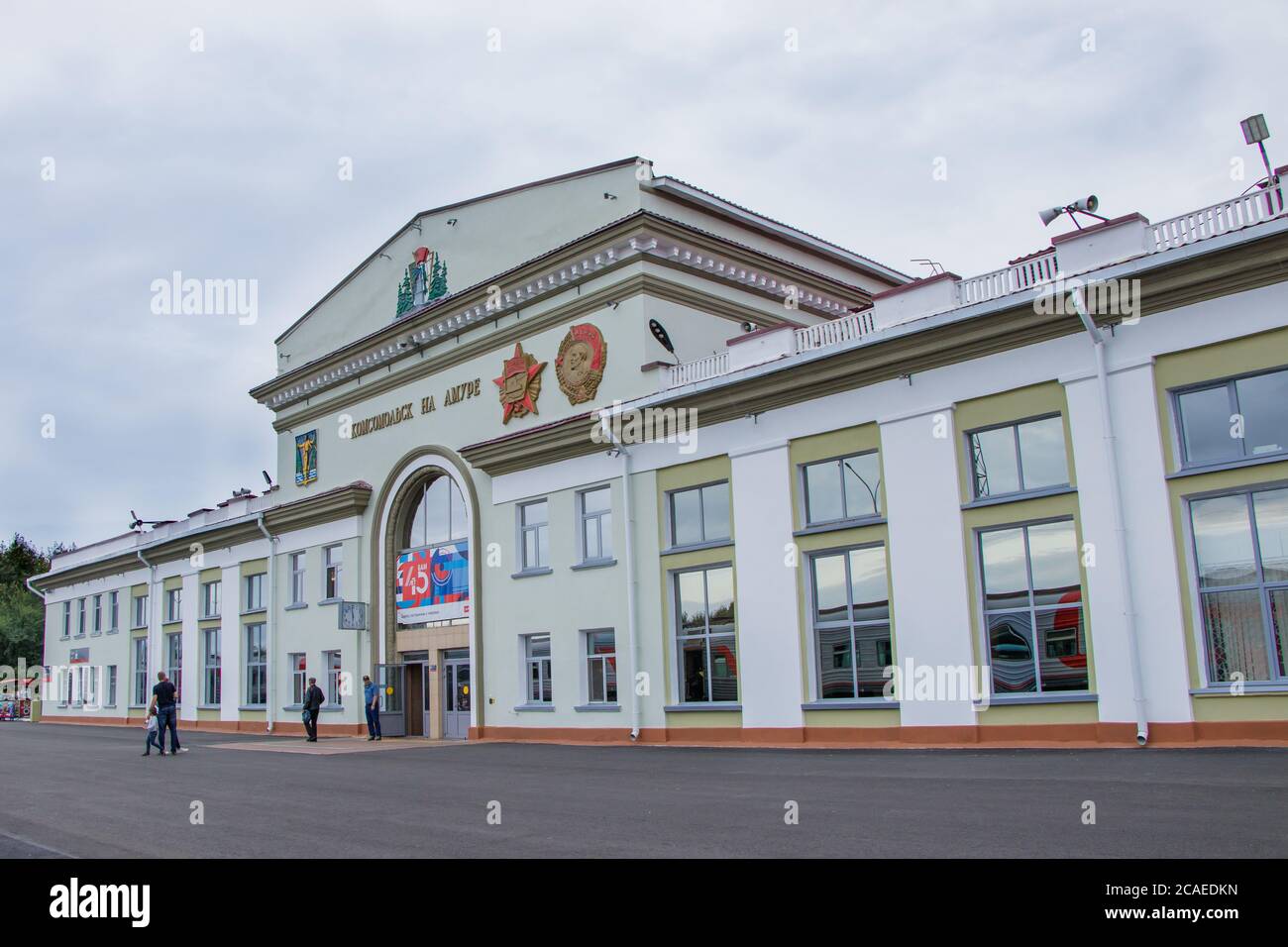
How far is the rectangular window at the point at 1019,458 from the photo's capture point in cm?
1802

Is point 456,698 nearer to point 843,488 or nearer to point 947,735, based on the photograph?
point 843,488

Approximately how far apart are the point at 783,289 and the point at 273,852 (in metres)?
21.4

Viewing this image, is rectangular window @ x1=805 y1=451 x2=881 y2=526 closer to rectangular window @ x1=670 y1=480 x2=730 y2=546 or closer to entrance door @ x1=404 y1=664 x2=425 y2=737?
rectangular window @ x1=670 y1=480 x2=730 y2=546

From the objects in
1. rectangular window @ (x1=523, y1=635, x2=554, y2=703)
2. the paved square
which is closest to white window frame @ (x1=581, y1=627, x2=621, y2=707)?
rectangular window @ (x1=523, y1=635, x2=554, y2=703)

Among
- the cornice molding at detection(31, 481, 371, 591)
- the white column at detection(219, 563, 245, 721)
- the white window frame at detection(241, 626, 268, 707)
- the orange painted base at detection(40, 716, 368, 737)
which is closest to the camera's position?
the orange painted base at detection(40, 716, 368, 737)

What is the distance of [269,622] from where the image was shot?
36156 millimetres

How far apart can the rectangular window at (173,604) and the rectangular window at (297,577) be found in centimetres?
896

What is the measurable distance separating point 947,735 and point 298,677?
23.5 meters

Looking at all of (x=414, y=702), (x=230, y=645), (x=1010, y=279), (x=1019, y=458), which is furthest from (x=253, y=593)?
(x=1010, y=279)

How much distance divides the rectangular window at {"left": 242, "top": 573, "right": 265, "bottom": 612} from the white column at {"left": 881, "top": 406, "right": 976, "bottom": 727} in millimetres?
25101

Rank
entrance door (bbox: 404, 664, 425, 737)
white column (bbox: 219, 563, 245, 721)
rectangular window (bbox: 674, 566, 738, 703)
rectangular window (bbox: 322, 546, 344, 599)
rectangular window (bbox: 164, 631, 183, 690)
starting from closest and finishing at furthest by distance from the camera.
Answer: rectangular window (bbox: 674, 566, 738, 703)
entrance door (bbox: 404, 664, 425, 737)
rectangular window (bbox: 322, 546, 344, 599)
white column (bbox: 219, 563, 245, 721)
rectangular window (bbox: 164, 631, 183, 690)

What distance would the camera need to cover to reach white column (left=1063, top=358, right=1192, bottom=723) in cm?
1617

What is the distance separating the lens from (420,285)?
104 ft

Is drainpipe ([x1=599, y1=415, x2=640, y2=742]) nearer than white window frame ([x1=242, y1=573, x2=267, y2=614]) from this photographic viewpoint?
Yes
